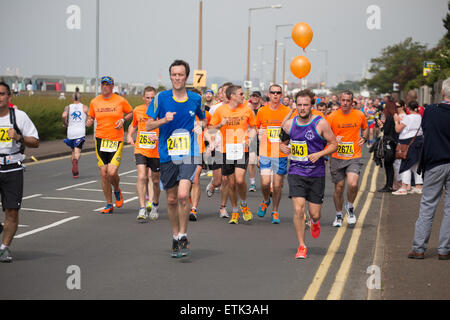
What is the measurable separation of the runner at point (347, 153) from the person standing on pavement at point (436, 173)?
274cm

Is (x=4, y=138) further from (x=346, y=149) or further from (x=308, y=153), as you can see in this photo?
(x=346, y=149)

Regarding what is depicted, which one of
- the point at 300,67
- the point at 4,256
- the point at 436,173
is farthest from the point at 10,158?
the point at 300,67

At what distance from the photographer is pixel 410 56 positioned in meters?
115

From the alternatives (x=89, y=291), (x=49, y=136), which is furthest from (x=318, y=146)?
(x=49, y=136)

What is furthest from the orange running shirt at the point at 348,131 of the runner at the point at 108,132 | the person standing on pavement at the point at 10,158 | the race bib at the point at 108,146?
the person standing on pavement at the point at 10,158

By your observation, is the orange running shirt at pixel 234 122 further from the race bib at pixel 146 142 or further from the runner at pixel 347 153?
the runner at pixel 347 153

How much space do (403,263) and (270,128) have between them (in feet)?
13.9

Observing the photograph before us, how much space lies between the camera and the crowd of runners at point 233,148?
28.3 feet

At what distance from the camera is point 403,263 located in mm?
8289

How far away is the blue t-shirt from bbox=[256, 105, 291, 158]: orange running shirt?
3.37m

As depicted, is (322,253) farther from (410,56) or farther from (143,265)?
(410,56)

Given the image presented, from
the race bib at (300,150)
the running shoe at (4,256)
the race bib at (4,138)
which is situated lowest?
the running shoe at (4,256)

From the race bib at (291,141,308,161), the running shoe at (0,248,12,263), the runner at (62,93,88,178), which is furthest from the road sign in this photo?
the running shoe at (0,248,12,263)
